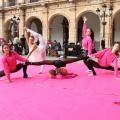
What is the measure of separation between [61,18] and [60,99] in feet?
73.9

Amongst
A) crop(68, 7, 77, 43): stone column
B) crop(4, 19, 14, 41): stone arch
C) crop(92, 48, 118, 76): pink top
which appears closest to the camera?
crop(92, 48, 118, 76): pink top

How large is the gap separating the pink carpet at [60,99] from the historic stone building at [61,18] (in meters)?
13.4

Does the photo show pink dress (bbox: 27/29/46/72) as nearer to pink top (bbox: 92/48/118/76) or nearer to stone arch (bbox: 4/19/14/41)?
pink top (bbox: 92/48/118/76)

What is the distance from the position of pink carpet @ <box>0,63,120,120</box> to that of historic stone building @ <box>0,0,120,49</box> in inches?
528

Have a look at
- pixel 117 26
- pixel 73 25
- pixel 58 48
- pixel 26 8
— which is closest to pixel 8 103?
pixel 58 48

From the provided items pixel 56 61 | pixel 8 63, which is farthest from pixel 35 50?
pixel 8 63

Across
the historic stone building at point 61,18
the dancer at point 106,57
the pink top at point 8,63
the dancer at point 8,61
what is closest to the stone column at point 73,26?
the historic stone building at point 61,18

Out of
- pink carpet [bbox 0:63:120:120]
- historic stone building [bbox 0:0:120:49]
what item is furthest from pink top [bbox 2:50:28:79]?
historic stone building [bbox 0:0:120:49]

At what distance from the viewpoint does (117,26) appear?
75.3 ft

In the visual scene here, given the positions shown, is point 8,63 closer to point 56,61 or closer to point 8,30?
point 56,61

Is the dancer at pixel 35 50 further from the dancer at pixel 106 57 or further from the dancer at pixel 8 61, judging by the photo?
the dancer at pixel 106 57

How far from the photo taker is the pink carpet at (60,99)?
357 cm

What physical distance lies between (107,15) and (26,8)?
9736 mm

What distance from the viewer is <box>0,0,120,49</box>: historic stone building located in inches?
801
